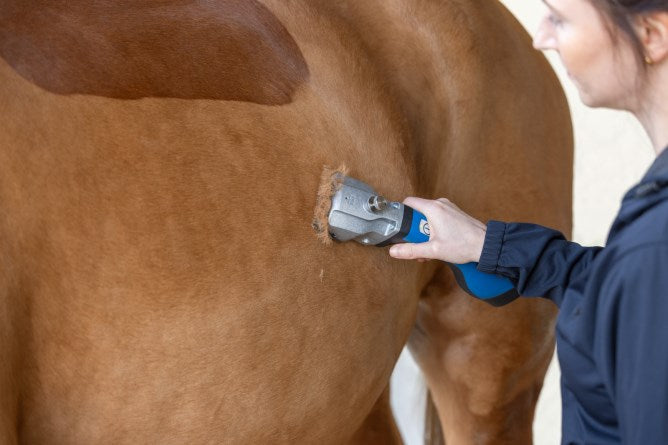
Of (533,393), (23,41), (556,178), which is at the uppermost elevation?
(23,41)

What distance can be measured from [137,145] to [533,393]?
784mm

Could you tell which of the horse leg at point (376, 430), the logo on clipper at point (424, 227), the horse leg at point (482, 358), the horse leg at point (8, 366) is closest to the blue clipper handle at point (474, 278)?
the logo on clipper at point (424, 227)

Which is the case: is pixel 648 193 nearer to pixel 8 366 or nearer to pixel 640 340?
pixel 640 340

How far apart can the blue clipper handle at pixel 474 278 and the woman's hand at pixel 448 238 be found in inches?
0.7

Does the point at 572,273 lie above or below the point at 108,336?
above

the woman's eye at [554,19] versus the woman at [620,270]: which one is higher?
the woman's eye at [554,19]

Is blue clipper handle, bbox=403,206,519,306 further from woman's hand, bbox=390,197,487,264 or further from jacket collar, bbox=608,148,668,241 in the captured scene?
jacket collar, bbox=608,148,668,241

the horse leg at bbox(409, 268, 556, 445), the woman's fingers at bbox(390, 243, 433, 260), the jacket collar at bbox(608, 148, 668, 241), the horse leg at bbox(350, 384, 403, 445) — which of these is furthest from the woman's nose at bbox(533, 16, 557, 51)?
the horse leg at bbox(350, 384, 403, 445)

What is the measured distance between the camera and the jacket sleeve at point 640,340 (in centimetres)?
57

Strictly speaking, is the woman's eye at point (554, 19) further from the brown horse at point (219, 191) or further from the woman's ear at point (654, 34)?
the brown horse at point (219, 191)

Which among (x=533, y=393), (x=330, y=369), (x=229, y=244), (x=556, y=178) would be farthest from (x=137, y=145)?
(x=533, y=393)

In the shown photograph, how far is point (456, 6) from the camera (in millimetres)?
1174

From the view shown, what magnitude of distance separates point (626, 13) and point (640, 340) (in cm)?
24

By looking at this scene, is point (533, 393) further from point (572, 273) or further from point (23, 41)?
point (23, 41)
